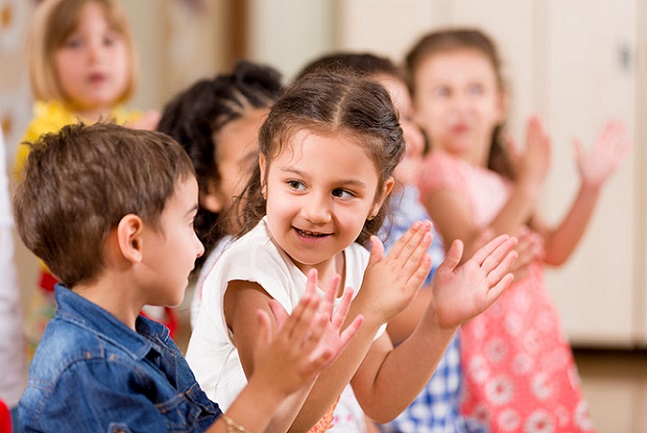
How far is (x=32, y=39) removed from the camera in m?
2.70

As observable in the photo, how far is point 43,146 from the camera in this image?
1.16 m

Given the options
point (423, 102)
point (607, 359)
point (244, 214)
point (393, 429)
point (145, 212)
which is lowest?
point (607, 359)

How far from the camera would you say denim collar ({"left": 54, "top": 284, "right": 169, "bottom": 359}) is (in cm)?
110

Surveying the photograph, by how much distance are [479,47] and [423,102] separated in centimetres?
21

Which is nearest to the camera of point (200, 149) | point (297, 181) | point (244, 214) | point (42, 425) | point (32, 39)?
point (42, 425)

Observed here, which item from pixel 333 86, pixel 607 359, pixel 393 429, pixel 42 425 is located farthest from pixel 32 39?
pixel 607 359

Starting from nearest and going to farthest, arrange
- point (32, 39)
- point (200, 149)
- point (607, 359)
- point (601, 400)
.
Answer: point (200, 149) < point (32, 39) < point (601, 400) < point (607, 359)

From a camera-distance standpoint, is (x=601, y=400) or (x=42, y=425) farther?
(x=601, y=400)

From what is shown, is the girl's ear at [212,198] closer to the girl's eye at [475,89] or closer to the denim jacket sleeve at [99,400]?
the denim jacket sleeve at [99,400]

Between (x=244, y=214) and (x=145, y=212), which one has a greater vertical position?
(x=145, y=212)

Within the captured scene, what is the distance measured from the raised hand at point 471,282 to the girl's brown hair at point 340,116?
0.49ft

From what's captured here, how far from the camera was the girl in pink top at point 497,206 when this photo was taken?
2.42 metres

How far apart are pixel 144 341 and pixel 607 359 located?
3443mm

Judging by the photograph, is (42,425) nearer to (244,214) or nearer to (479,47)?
(244,214)
